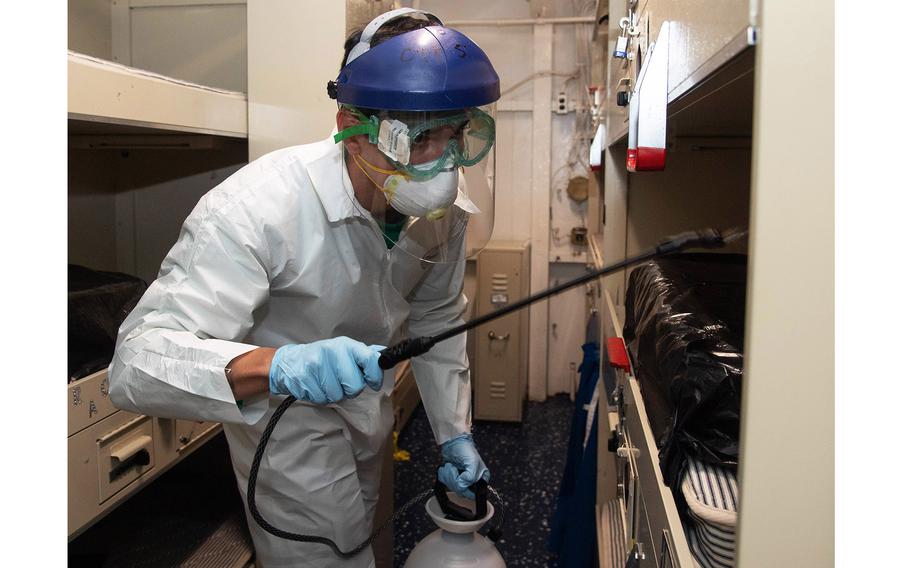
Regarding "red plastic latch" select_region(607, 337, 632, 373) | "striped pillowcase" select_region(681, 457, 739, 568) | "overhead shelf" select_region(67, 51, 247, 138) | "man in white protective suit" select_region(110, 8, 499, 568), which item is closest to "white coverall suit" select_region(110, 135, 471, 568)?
"man in white protective suit" select_region(110, 8, 499, 568)

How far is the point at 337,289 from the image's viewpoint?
4.87 ft

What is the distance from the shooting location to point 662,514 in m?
0.75

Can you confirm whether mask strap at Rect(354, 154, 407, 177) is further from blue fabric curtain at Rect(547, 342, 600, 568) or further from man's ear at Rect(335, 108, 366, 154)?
blue fabric curtain at Rect(547, 342, 600, 568)

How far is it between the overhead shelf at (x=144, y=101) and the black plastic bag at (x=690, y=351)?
3.60 feet

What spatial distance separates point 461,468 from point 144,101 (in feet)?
3.57

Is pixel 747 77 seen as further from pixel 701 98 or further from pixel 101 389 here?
pixel 101 389

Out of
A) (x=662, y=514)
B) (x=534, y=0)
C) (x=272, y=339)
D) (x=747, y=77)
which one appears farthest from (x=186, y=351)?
(x=534, y=0)

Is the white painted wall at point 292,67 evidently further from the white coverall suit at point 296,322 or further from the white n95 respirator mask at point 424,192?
the white n95 respirator mask at point 424,192

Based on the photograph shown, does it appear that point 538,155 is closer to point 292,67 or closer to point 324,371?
point 292,67

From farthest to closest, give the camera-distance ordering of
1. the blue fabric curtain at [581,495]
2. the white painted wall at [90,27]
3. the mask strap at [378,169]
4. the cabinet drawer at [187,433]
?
the white painted wall at [90,27]
the blue fabric curtain at [581,495]
the cabinet drawer at [187,433]
the mask strap at [378,169]

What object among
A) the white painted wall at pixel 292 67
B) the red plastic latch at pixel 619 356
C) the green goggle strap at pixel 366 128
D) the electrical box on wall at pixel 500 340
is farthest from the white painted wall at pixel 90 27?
the electrical box on wall at pixel 500 340

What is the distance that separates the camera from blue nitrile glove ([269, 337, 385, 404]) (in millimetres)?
1136

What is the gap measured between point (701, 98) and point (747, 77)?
181 mm

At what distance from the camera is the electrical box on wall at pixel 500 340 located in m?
4.00
